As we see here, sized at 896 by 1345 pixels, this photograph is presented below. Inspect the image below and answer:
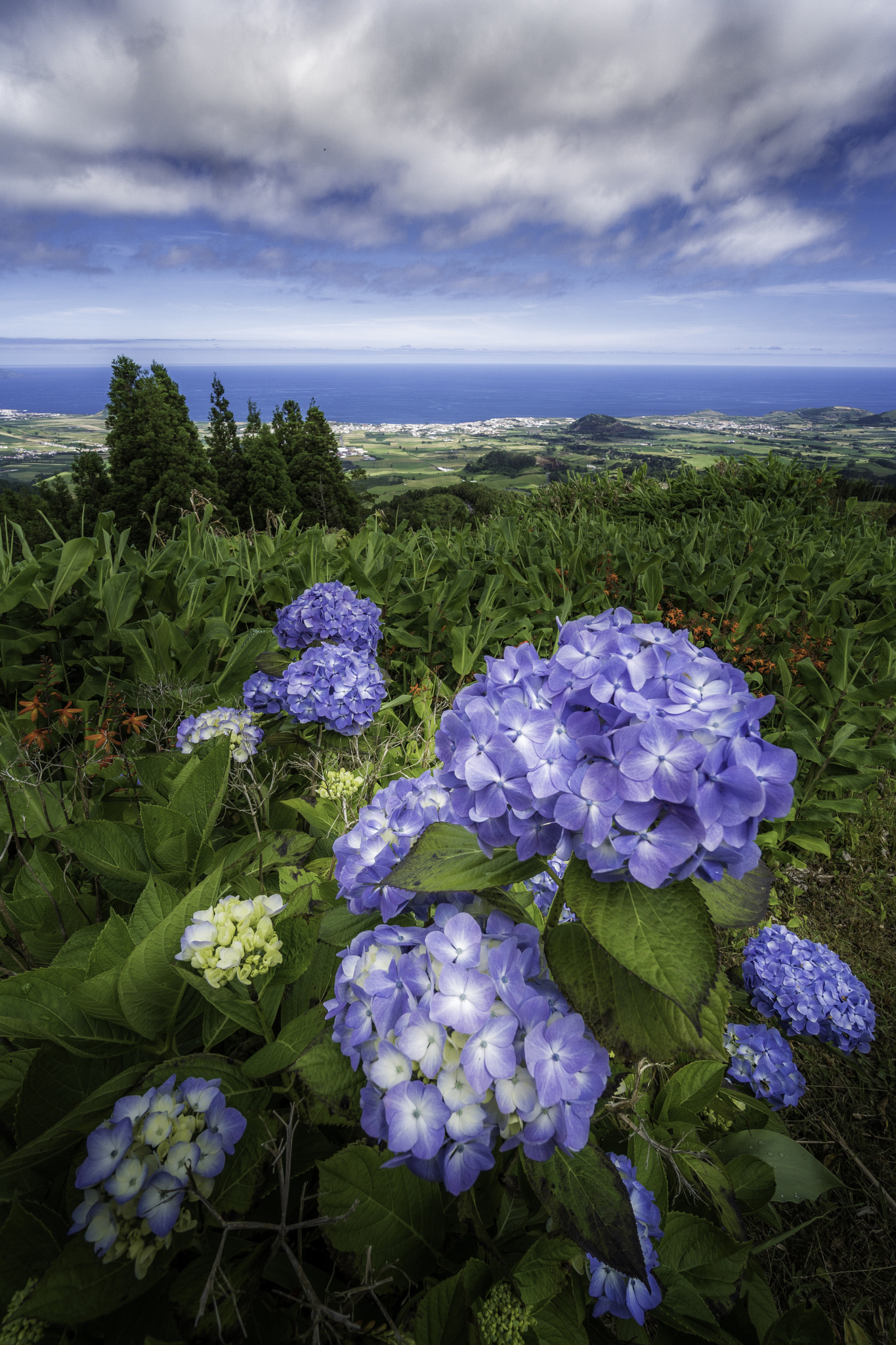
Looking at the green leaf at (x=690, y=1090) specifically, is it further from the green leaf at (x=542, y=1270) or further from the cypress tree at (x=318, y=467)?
the cypress tree at (x=318, y=467)

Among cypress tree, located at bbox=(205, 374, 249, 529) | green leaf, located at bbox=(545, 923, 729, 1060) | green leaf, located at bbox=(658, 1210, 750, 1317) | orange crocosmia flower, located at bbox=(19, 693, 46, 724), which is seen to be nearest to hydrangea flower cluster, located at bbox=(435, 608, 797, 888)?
green leaf, located at bbox=(545, 923, 729, 1060)

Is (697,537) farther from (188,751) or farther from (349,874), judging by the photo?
(349,874)

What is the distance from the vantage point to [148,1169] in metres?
0.91

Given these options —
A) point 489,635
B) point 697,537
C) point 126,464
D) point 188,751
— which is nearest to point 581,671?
point 188,751

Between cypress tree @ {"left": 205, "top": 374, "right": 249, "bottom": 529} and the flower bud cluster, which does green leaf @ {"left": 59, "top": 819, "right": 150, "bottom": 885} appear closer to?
the flower bud cluster

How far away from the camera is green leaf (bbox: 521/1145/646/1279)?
86 centimetres

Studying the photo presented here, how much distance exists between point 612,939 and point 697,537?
19.6ft

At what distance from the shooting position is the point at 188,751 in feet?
7.84

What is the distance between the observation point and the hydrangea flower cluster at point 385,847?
43.9 inches

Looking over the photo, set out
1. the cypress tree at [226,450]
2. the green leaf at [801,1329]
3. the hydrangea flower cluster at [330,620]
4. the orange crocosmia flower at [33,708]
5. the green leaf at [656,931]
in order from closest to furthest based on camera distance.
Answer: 1. the green leaf at [656,931]
2. the green leaf at [801,1329]
3. the orange crocosmia flower at [33,708]
4. the hydrangea flower cluster at [330,620]
5. the cypress tree at [226,450]

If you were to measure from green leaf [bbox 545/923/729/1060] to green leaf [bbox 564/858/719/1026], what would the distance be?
39mm

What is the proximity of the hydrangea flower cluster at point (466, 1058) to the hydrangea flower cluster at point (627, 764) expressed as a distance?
190 mm

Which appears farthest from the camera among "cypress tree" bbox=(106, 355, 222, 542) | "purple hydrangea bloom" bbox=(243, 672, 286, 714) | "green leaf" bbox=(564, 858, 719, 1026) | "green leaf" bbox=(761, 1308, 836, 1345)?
"cypress tree" bbox=(106, 355, 222, 542)

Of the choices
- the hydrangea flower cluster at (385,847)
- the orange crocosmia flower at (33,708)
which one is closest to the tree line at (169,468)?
the orange crocosmia flower at (33,708)
